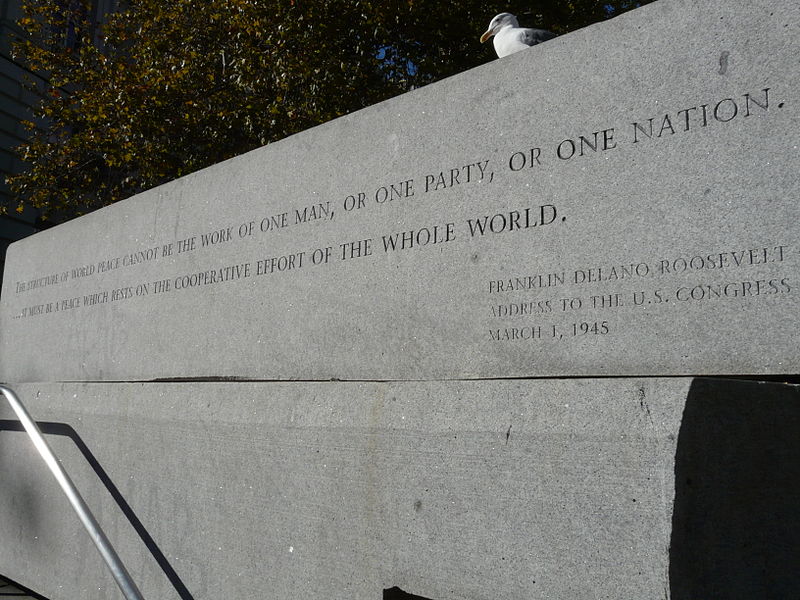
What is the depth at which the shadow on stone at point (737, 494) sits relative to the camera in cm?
205

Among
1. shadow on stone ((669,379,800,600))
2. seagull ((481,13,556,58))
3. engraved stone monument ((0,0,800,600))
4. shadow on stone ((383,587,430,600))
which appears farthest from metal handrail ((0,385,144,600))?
seagull ((481,13,556,58))

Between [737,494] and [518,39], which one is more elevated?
[518,39]

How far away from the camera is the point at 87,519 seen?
341 centimetres

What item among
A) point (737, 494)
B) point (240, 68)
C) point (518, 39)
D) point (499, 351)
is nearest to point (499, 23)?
point (518, 39)

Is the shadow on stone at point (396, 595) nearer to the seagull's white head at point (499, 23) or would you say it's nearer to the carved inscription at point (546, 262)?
the carved inscription at point (546, 262)

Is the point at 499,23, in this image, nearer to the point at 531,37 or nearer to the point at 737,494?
the point at 531,37

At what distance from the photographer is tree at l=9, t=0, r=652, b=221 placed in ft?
30.5

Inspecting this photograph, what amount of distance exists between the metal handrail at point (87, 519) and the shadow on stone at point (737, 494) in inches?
76.1

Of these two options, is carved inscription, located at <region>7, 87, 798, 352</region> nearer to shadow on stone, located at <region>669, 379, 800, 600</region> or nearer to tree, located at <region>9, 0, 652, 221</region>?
shadow on stone, located at <region>669, 379, 800, 600</region>

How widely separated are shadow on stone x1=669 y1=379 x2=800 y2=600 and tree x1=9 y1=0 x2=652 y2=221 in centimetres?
758

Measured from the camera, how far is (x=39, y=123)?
17469mm

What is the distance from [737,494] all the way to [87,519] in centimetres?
268

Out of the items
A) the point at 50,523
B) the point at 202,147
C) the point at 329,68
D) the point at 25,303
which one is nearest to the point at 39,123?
the point at 202,147

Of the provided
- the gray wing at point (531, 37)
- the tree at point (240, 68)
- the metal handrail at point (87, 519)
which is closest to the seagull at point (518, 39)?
the gray wing at point (531, 37)
